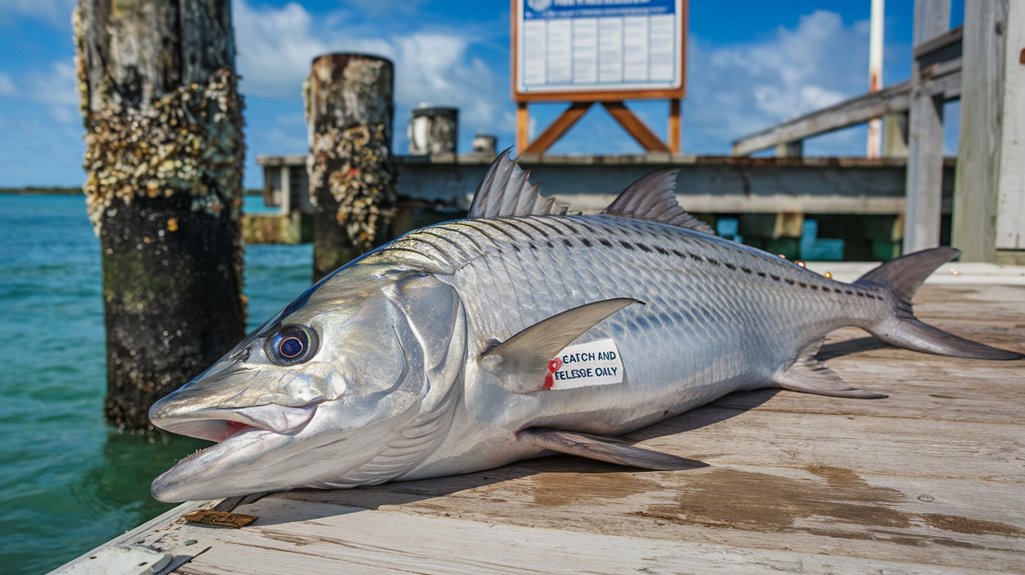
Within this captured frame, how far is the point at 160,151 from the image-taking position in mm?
4742

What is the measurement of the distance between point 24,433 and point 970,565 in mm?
6670

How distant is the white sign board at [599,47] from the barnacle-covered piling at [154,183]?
5.54m

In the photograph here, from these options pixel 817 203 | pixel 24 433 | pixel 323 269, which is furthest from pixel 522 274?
pixel 817 203

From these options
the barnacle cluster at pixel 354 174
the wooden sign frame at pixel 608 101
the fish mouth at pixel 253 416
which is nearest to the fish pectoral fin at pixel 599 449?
the fish mouth at pixel 253 416

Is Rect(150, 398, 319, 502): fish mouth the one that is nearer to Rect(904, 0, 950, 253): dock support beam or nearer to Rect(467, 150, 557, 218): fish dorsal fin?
Rect(467, 150, 557, 218): fish dorsal fin

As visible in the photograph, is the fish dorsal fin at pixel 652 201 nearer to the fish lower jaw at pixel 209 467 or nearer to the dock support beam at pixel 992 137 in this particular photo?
the fish lower jaw at pixel 209 467

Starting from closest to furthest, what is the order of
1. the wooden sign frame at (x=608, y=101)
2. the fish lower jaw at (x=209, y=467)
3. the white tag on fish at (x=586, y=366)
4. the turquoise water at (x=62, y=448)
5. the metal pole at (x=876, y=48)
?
the fish lower jaw at (x=209, y=467), the white tag on fish at (x=586, y=366), the turquoise water at (x=62, y=448), the wooden sign frame at (x=608, y=101), the metal pole at (x=876, y=48)

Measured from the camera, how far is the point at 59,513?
4.38 metres

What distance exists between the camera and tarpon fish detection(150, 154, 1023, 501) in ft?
4.79

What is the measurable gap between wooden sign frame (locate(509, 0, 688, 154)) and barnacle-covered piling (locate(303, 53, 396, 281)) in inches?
81.8

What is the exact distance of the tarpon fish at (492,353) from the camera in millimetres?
1459

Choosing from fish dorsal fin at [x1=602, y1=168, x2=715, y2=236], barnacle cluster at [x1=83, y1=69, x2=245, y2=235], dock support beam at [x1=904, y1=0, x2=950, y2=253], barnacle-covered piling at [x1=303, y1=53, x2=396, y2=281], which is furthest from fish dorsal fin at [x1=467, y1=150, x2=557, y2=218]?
barnacle-covered piling at [x1=303, y1=53, x2=396, y2=281]

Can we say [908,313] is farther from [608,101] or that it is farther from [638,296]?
[608,101]

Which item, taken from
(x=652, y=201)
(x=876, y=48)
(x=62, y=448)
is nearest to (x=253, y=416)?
(x=652, y=201)
